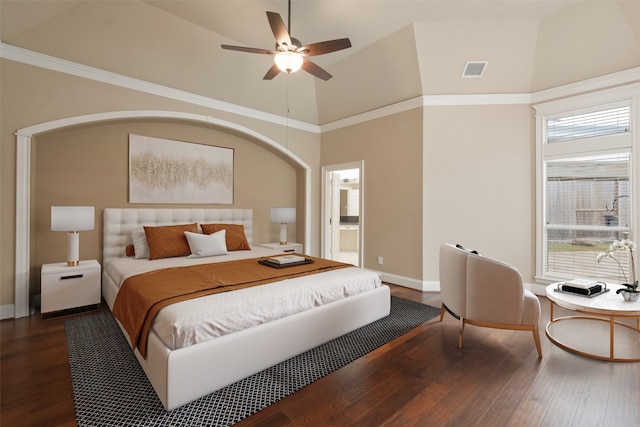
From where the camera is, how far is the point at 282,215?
4926 mm

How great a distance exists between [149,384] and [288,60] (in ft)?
8.85

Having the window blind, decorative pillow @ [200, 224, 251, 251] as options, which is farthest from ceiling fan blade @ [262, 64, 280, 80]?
the window blind

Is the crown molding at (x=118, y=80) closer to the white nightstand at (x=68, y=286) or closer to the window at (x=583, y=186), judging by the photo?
the white nightstand at (x=68, y=286)

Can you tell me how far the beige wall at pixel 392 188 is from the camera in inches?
175

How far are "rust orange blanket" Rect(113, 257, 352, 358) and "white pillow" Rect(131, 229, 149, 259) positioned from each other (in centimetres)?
101

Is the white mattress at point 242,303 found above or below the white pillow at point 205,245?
below

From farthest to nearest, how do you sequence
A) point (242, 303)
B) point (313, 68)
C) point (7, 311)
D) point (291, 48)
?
point (7, 311)
point (313, 68)
point (291, 48)
point (242, 303)

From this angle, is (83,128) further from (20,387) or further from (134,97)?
(20,387)

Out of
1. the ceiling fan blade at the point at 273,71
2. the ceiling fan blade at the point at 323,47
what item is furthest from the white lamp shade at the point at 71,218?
the ceiling fan blade at the point at 323,47

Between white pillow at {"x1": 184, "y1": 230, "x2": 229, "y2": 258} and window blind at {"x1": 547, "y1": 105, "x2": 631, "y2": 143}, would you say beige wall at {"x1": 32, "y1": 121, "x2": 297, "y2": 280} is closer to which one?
white pillow at {"x1": 184, "y1": 230, "x2": 229, "y2": 258}

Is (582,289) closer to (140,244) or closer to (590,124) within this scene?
(590,124)

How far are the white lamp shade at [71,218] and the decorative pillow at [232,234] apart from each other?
4.29 feet

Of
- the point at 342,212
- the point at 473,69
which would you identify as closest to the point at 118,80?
the point at 473,69

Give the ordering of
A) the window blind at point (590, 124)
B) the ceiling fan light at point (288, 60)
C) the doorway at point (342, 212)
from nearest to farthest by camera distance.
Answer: the ceiling fan light at point (288, 60) → the window blind at point (590, 124) → the doorway at point (342, 212)
